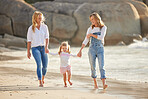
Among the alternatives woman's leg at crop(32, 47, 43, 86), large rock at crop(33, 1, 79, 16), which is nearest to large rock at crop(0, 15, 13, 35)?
large rock at crop(33, 1, 79, 16)

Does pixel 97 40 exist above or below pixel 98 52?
above

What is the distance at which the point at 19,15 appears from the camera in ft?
83.8

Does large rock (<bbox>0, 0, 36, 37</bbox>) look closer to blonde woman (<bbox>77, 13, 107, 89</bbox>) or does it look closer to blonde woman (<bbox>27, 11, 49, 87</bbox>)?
blonde woman (<bbox>27, 11, 49, 87</bbox>)

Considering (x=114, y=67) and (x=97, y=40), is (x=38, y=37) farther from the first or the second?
(x=114, y=67)

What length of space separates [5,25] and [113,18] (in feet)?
26.6

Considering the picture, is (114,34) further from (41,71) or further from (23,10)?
(41,71)

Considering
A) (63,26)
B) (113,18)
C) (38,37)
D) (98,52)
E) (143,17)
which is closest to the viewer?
(98,52)

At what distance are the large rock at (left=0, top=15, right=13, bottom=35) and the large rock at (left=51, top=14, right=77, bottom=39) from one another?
124 inches

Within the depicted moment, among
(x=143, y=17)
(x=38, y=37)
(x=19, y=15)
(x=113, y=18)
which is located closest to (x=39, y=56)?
(x=38, y=37)

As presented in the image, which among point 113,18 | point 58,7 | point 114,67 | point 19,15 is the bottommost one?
point 114,67

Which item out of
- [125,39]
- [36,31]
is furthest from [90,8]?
[36,31]

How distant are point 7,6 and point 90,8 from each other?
20.5 ft

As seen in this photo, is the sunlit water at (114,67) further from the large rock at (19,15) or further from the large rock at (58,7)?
the large rock at (58,7)

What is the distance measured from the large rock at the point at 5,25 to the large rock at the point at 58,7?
2719mm
